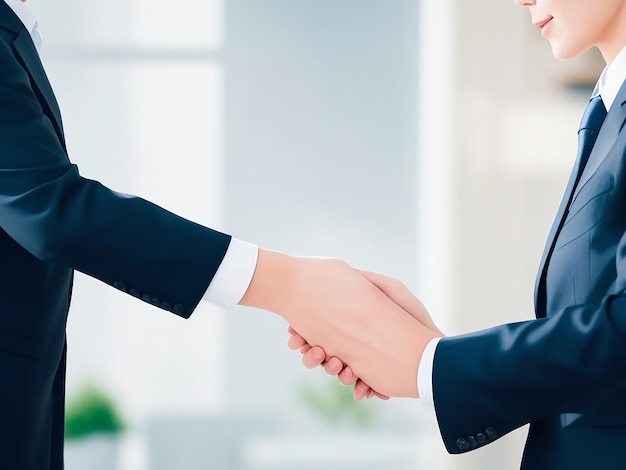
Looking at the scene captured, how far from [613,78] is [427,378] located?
0.49 m

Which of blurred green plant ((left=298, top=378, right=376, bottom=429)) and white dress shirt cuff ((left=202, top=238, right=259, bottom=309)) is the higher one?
white dress shirt cuff ((left=202, top=238, right=259, bottom=309))

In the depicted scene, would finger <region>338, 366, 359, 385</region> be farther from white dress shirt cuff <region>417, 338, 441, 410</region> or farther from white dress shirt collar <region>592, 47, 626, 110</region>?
white dress shirt collar <region>592, 47, 626, 110</region>

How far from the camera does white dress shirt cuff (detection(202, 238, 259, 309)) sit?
1.08m

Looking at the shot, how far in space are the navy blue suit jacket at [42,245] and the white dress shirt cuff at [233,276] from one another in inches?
0.9

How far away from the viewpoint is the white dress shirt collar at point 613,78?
1.04m

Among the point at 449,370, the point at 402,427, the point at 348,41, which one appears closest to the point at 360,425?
the point at 402,427

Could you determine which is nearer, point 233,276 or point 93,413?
point 233,276

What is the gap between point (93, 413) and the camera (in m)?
3.41

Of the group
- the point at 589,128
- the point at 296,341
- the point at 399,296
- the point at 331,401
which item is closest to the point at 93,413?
the point at 331,401

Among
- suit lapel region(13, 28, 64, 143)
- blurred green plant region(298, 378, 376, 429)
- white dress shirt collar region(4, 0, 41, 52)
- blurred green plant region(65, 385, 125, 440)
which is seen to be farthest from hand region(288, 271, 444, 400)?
blurred green plant region(65, 385, 125, 440)

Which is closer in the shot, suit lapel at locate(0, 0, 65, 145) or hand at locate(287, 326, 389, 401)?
suit lapel at locate(0, 0, 65, 145)

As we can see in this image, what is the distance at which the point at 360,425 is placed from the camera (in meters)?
3.47

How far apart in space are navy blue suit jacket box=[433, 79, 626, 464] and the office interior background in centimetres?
238

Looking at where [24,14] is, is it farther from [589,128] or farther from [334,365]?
[589,128]
